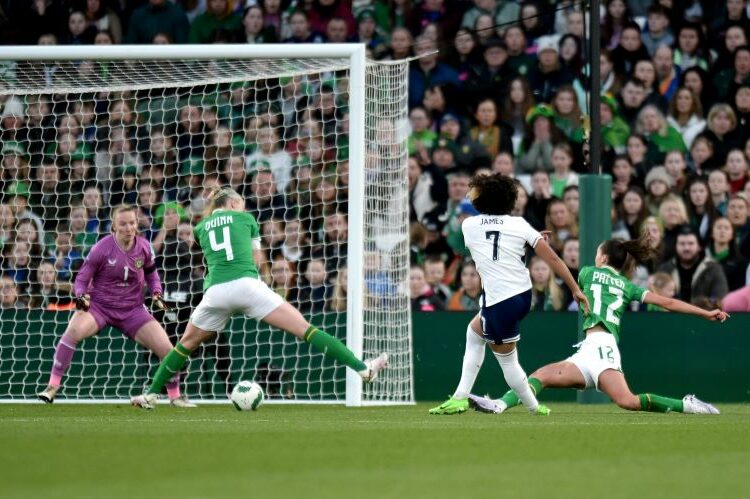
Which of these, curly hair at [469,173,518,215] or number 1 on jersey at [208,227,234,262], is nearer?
curly hair at [469,173,518,215]

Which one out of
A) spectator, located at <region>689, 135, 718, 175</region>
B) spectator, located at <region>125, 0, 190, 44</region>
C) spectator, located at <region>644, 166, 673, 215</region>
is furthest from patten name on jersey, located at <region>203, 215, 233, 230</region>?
spectator, located at <region>125, 0, 190, 44</region>

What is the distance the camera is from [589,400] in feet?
43.0

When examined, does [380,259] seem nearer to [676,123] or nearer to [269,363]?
[269,363]

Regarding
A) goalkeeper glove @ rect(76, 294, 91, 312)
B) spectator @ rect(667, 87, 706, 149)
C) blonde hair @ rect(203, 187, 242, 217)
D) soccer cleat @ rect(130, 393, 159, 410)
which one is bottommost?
soccer cleat @ rect(130, 393, 159, 410)

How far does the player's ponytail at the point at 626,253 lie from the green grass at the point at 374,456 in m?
1.20

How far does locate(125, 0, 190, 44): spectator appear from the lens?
56.0 ft

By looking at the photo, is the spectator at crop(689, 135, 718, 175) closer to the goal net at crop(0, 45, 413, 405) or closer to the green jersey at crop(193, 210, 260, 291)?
the goal net at crop(0, 45, 413, 405)

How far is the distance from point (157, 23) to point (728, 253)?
7289mm

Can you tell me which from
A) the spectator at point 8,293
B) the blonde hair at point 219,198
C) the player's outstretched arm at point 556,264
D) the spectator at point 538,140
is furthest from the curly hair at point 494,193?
the spectator at point 8,293

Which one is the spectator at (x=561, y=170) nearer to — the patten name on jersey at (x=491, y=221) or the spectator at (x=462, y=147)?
the spectator at (x=462, y=147)

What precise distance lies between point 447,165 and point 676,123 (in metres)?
2.47

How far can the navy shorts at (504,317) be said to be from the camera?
32.6 feet

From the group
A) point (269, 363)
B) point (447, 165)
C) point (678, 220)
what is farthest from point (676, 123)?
point (269, 363)

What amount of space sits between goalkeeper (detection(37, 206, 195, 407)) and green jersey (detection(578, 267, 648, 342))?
12.3 feet
